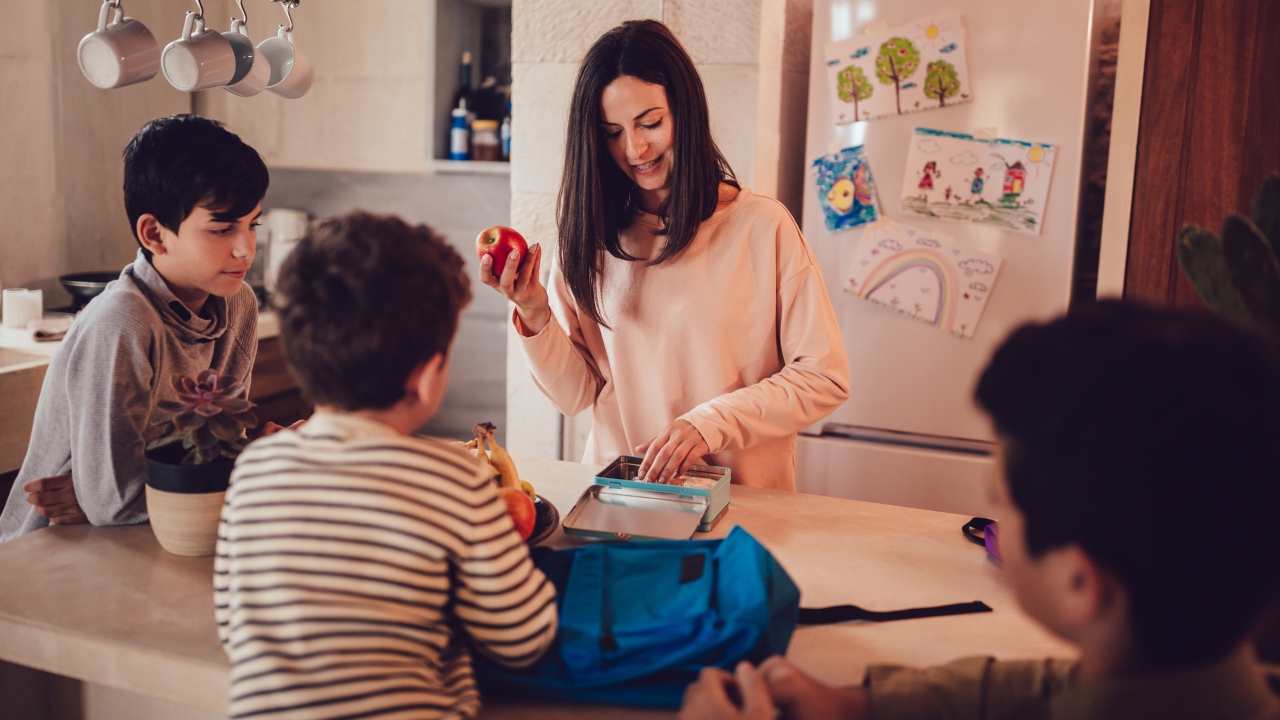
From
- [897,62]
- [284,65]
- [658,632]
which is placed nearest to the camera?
[658,632]

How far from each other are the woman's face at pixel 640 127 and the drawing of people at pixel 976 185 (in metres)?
1.10

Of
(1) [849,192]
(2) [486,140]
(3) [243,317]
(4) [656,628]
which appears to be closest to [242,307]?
(3) [243,317]

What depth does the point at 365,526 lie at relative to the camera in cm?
82

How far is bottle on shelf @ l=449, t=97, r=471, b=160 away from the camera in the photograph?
3254 millimetres

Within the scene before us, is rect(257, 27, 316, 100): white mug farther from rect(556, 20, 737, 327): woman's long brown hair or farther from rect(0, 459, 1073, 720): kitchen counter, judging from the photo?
rect(0, 459, 1073, 720): kitchen counter

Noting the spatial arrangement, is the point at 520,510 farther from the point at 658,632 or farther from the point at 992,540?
the point at 992,540

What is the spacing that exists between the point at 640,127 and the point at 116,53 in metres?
0.80

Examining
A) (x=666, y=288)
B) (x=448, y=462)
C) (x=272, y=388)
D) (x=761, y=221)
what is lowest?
(x=272, y=388)

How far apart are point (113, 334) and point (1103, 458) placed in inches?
47.7

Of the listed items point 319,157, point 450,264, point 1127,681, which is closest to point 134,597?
point 450,264

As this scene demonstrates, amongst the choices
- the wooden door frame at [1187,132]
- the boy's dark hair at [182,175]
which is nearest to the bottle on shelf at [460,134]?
the boy's dark hair at [182,175]

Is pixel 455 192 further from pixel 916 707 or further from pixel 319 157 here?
pixel 916 707

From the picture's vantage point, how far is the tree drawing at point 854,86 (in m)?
2.49

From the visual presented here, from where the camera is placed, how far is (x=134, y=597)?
1118 mm
